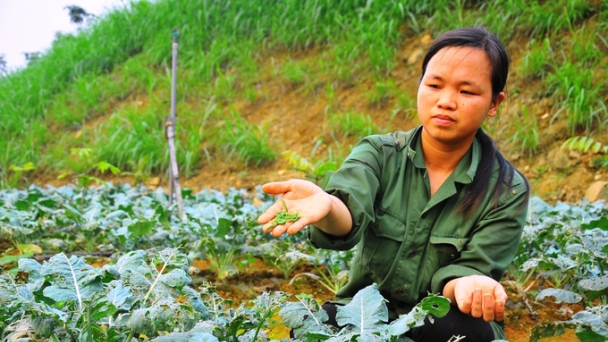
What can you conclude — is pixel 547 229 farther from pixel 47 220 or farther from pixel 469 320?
pixel 47 220

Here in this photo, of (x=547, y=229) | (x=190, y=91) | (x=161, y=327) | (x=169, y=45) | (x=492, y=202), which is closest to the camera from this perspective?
(x=161, y=327)

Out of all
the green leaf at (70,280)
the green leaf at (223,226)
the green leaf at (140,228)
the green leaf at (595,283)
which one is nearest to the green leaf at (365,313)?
the green leaf at (70,280)

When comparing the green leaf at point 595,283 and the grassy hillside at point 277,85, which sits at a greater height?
the grassy hillside at point 277,85

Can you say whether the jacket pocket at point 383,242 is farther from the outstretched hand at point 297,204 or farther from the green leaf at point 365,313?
the outstretched hand at point 297,204

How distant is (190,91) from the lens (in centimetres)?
896

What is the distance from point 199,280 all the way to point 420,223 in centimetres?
146

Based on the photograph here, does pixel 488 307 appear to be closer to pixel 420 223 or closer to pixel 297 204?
pixel 420 223

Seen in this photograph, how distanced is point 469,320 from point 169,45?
8662mm

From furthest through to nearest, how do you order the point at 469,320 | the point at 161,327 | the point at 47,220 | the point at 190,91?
1. the point at 190,91
2. the point at 47,220
3. the point at 469,320
4. the point at 161,327

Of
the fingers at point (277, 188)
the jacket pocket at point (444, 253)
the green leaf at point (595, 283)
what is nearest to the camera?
the fingers at point (277, 188)

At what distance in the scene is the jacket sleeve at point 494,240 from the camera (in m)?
1.85

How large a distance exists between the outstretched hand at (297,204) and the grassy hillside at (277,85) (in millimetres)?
3386

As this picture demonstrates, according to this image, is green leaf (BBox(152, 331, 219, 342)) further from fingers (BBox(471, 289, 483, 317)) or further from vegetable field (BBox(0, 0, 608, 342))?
fingers (BBox(471, 289, 483, 317))

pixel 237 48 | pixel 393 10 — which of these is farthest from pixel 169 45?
pixel 393 10
